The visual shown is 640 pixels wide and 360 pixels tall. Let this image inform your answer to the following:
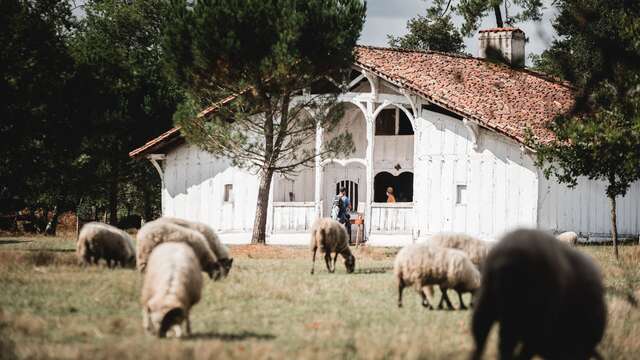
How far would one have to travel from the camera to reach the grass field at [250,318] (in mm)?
8516

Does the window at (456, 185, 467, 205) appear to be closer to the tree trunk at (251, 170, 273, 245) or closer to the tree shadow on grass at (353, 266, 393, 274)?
the tree trunk at (251, 170, 273, 245)

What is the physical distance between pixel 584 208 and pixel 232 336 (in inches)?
808

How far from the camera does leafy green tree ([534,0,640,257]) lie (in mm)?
11586

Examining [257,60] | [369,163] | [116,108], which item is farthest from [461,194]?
[116,108]

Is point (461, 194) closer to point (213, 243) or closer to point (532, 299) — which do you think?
point (213, 243)

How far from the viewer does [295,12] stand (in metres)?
24.5

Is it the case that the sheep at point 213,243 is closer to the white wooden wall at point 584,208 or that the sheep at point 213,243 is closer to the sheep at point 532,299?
the sheep at point 532,299

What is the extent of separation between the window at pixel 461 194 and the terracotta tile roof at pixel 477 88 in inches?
92.9

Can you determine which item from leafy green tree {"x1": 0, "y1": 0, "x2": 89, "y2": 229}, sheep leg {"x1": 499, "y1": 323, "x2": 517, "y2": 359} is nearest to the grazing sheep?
sheep leg {"x1": 499, "y1": 323, "x2": 517, "y2": 359}

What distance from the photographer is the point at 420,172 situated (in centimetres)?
2894

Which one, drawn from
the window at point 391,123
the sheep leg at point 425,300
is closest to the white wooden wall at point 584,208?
the window at point 391,123

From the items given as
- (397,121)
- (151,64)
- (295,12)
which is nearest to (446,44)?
(151,64)

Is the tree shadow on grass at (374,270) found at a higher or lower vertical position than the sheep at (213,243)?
lower

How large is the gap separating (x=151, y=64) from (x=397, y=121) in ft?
73.8
